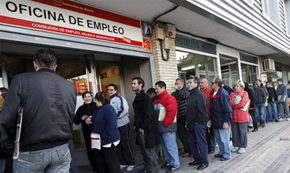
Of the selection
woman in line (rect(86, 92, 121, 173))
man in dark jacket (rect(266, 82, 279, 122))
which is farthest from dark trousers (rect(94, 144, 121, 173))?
man in dark jacket (rect(266, 82, 279, 122))

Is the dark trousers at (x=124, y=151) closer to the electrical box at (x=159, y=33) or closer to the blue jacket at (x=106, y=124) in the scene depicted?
the blue jacket at (x=106, y=124)

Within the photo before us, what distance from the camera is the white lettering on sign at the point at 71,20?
9.73 feet

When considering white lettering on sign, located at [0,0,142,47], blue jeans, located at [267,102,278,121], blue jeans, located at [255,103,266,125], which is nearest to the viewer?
white lettering on sign, located at [0,0,142,47]

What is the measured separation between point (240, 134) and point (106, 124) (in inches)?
137

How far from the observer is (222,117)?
13.9ft

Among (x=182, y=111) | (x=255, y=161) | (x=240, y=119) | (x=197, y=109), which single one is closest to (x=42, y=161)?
(x=197, y=109)

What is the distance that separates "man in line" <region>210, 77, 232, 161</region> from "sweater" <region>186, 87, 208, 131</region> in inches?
21.8

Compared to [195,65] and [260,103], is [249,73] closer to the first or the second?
[260,103]

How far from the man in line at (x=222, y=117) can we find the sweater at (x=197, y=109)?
1.82 feet

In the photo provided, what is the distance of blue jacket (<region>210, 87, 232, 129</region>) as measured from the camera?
4122mm

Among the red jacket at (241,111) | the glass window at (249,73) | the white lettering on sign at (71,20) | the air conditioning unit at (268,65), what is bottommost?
the red jacket at (241,111)

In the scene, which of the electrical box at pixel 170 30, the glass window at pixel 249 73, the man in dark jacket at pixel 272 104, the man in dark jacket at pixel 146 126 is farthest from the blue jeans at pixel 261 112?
the man in dark jacket at pixel 146 126

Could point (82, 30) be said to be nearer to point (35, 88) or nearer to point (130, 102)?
point (35, 88)

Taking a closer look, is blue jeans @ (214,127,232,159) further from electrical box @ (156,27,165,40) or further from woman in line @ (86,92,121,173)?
electrical box @ (156,27,165,40)
